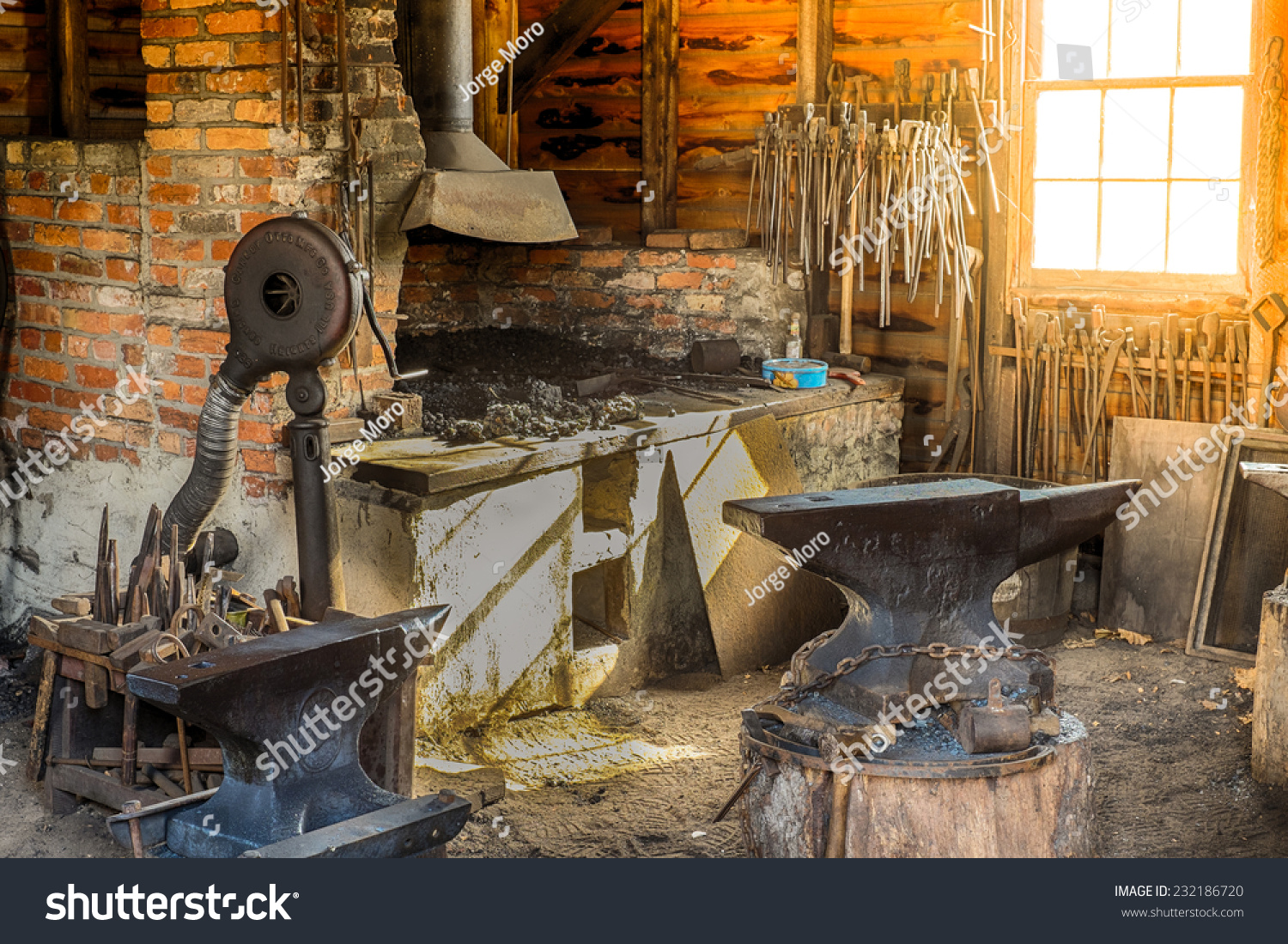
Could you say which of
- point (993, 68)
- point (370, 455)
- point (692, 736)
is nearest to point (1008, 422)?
point (993, 68)

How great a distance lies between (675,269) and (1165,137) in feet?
7.01

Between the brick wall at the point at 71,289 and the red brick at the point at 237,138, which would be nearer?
the red brick at the point at 237,138

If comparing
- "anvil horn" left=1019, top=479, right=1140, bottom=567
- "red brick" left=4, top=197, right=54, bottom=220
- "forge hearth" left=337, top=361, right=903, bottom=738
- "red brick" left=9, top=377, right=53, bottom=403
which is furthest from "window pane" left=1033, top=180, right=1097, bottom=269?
"red brick" left=9, top=377, right=53, bottom=403

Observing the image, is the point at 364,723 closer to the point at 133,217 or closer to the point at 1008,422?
the point at 133,217

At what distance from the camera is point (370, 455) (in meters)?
4.34

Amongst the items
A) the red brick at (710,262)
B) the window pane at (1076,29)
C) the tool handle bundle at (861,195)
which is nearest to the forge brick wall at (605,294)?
the red brick at (710,262)

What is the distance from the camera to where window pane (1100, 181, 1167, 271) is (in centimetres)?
559

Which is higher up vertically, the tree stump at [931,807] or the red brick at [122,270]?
the red brick at [122,270]

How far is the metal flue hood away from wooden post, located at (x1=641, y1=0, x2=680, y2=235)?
1486mm

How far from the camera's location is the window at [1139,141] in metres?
5.43

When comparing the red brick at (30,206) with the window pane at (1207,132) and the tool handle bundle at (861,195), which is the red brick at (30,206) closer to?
the tool handle bundle at (861,195)
